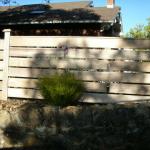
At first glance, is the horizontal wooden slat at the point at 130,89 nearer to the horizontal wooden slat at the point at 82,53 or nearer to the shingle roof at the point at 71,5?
the horizontal wooden slat at the point at 82,53

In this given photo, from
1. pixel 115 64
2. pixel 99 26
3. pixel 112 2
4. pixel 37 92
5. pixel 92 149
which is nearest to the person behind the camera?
pixel 92 149

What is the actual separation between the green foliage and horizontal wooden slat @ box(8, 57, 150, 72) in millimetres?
543

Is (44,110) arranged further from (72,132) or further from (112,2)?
(112,2)

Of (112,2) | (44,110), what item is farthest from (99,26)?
(44,110)

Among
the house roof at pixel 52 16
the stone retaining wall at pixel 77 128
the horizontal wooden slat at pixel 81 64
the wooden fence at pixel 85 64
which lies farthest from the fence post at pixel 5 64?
the house roof at pixel 52 16

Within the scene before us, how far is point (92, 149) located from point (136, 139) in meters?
0.75

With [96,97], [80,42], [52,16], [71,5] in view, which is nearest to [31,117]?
[96,97]

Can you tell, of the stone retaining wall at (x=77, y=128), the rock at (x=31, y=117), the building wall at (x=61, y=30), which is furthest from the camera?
the building wall at (x=61, y=30)

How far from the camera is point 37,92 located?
8.40 metres

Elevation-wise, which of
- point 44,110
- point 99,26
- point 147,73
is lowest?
point 44,110

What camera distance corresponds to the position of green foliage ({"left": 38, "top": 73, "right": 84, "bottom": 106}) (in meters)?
7.30

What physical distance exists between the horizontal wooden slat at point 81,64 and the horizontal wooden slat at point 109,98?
542 millimetres

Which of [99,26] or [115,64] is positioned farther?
[99,26]

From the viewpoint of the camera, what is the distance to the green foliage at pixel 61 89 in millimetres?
7305
